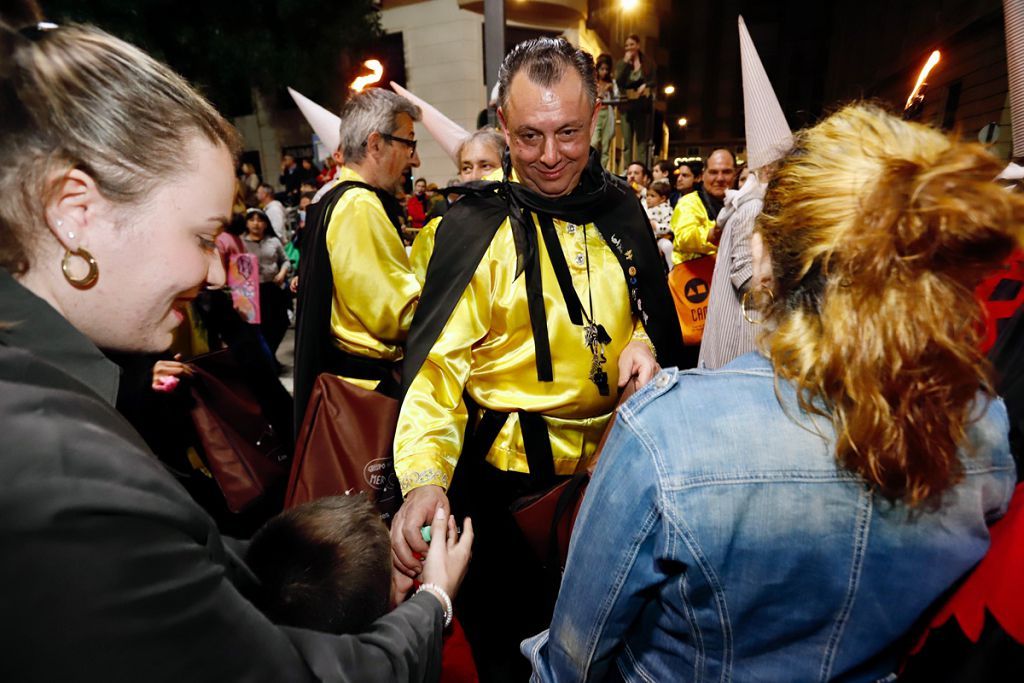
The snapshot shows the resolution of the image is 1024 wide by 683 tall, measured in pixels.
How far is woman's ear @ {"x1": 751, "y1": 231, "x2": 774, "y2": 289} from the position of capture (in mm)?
966

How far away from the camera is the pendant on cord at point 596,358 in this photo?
5.83 ft

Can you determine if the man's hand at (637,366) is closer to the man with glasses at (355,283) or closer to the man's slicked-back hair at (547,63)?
the man's slicked-back hair at (547,63)

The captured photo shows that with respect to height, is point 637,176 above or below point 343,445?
above

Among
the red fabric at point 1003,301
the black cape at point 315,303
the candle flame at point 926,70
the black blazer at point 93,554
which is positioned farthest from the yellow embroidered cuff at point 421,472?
the candle flame at point 926,70

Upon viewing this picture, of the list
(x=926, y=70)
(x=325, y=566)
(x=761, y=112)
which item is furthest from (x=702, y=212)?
(x=325, y=566)

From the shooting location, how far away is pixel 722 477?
812mm

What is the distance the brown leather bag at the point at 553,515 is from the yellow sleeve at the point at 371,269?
127 centimetres

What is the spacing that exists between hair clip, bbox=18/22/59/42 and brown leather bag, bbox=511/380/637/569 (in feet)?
4.47

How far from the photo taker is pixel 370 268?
2500mm

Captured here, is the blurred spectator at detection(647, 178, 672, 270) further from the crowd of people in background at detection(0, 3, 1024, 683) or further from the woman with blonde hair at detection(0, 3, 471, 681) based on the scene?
the woman with blonde hair at detection(0, 3, 471, 681)

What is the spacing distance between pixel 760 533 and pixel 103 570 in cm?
88

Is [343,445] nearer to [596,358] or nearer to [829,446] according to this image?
[596,358]

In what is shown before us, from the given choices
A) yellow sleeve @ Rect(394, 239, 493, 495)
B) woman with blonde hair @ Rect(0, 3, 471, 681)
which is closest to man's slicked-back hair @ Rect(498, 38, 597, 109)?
yellow sleeve @ Rect(394, 239, 493, 495)

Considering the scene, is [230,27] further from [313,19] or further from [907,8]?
[907,8]
